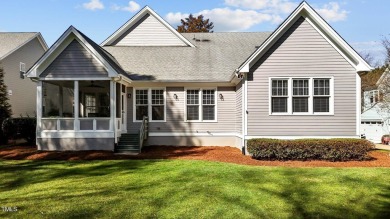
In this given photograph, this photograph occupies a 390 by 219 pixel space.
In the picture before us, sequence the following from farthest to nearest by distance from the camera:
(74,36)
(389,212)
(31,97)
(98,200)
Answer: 1. (31,97)
2. (74,36)
3. (98,200)
4. (389,212)

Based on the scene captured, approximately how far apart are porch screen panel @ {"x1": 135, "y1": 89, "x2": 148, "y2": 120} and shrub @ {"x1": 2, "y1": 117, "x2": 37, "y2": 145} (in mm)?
5608

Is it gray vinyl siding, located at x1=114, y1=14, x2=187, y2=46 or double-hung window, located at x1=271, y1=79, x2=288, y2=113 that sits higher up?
gray vinyl siding, located at x1=114, y1=14, x2=187, y2=46

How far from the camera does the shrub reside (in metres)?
16.3

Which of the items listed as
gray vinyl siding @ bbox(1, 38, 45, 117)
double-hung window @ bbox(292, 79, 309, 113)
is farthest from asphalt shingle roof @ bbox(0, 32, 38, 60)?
double-hung window @ bbox(292, 79, 309, 113)

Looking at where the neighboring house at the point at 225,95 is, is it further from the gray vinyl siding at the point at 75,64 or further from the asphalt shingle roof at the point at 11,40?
the asphalt shingle roof at the point at 11,40

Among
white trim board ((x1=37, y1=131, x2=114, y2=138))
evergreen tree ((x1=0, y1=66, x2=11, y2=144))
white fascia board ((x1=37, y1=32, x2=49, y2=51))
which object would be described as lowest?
white trim board ((x1=37, y1=131, x2=114, y2=138))

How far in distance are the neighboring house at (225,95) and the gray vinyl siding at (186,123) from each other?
55mm

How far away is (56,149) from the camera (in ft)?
46.6

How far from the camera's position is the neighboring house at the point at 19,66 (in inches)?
851

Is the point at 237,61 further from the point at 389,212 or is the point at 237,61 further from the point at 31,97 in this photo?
the point at 31,97

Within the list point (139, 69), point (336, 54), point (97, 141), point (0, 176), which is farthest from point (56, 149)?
point (336, 54)

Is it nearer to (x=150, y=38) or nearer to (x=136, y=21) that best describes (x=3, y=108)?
(x=136, y=21)

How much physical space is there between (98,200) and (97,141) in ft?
25.5

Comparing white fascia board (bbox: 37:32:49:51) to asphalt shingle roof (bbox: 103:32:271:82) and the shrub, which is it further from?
the shrub
